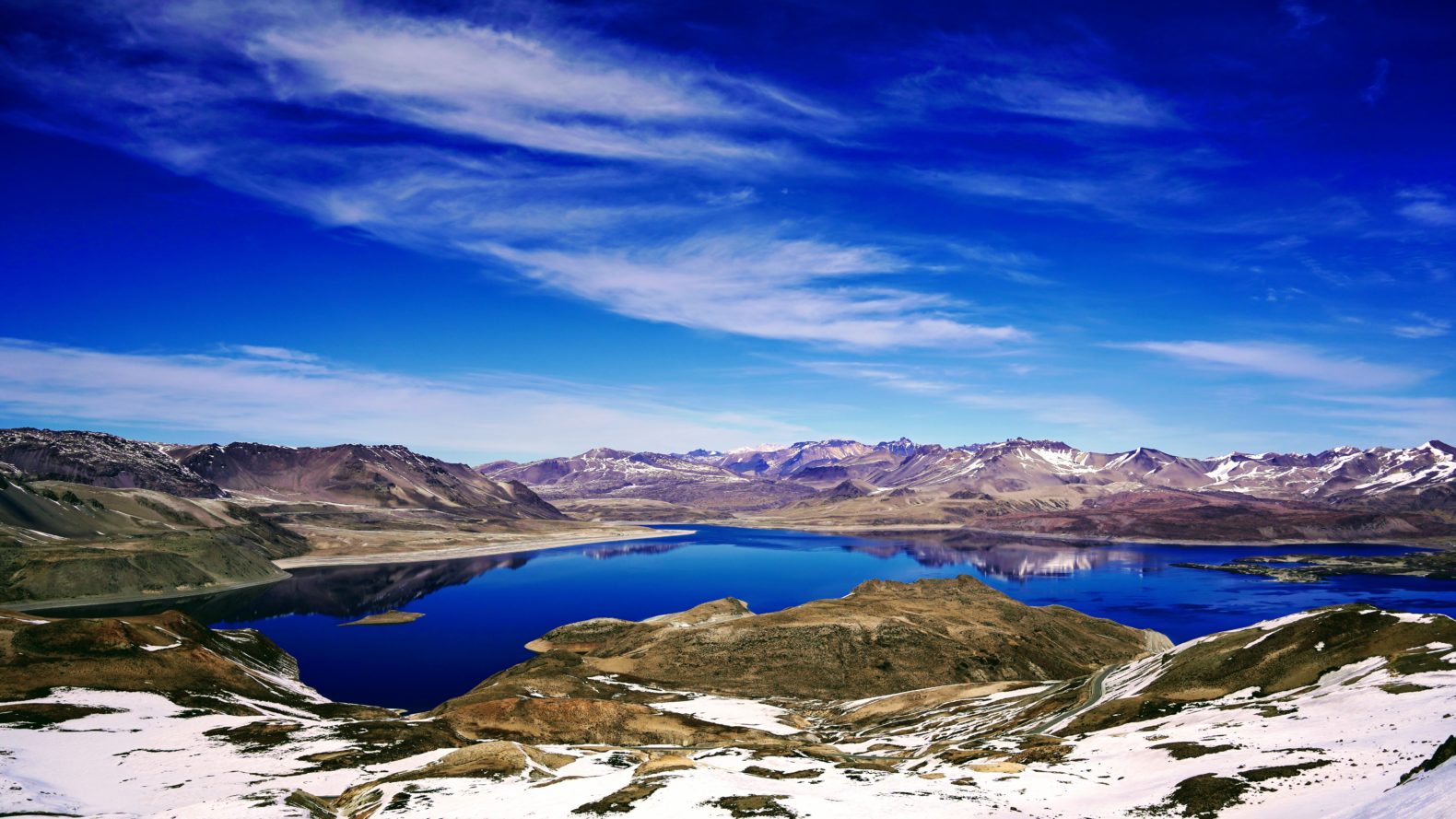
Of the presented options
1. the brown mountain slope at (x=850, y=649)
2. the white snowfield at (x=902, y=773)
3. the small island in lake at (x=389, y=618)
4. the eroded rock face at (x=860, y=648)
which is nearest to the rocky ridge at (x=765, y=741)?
the white snowfield at (x=902, y=773)

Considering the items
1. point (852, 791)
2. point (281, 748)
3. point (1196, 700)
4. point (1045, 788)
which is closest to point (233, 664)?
point (281, 748)

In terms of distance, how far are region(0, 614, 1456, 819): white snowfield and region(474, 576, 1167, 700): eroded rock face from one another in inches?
1665

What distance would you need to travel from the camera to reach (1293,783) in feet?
102

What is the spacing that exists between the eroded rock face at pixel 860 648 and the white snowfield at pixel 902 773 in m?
42.3

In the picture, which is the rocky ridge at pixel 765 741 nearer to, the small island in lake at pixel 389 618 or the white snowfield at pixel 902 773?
the white snowfield at pixel 902 773

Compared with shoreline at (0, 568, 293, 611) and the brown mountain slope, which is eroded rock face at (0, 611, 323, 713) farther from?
shoreline at (0, 568, 293, 611)

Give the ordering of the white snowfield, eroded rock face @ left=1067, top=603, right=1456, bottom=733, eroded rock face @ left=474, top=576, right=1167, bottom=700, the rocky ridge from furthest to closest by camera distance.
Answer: eroded rock face @ left=474, top=576, right=1167, bottom=700 → eroded rock face @ left=1067, top=603, right=1456, bottom=733 → the rocky ridge → the white snowfield

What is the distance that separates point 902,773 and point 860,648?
68.2 m

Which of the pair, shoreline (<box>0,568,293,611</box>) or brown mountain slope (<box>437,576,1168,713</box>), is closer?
brown mountain slope (<box>437,576,1168,713</box>)

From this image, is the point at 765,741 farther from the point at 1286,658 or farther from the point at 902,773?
the point at 1286,658

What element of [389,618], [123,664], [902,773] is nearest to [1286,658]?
[902,773]

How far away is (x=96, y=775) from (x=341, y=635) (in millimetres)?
119983

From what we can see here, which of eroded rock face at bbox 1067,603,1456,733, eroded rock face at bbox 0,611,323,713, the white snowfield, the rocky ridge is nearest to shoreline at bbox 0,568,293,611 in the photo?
eroded rock face at bbox 0,611,323,713

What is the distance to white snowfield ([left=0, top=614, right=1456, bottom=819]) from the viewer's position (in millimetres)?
31875
